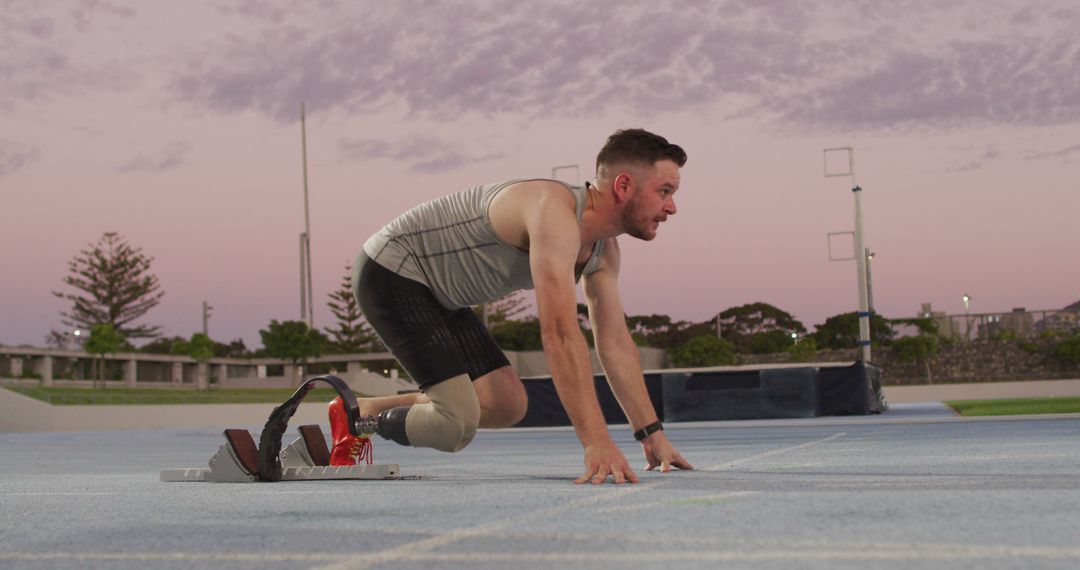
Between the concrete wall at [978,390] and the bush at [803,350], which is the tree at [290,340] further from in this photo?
the concrete wall at [978,390]

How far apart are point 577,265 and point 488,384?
73cm

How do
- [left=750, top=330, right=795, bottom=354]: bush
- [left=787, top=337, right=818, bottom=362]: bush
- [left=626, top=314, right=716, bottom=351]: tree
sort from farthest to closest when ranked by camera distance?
[left=626, top=314, right=716, bottom=351]: tree
[left=750, top=330, right=795, bottom=354]: bush
[left=787, top=337, right=818, bottom=362]: bush

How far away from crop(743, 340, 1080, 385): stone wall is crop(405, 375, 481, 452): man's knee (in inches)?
1542

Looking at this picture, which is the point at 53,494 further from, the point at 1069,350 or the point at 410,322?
the point at 1069,350

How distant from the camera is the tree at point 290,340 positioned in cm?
5431

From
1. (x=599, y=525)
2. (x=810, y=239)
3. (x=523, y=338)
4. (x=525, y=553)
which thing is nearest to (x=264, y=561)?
(x=525, y=553)

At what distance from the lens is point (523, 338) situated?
200ft

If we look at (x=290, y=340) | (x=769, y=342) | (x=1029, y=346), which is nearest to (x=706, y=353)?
(x=769, y=342)

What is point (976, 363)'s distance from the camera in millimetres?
43094

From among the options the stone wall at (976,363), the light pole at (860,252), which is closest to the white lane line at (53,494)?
the light pole at (860,252)

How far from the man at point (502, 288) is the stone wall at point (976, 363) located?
38.9 m

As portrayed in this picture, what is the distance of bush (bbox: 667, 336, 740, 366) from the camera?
49.5 metres

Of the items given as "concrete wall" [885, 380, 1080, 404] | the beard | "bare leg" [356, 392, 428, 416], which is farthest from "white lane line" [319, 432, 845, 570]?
"concrete wall" [885, 380, 1080, 404]

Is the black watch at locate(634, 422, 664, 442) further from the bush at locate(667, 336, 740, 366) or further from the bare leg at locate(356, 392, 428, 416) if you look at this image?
the bush at locate(667, 336, 740, 366)
